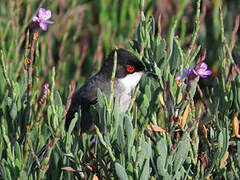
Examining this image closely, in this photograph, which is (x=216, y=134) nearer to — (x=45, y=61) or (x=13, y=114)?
(x=13, y=114)

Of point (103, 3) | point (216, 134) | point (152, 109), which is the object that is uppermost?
point (103, 3)

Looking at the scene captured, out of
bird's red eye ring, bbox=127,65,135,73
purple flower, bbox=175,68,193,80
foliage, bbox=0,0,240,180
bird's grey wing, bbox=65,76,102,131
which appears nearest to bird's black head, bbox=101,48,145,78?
bird's red eye ring, bbox=127,65,135,73

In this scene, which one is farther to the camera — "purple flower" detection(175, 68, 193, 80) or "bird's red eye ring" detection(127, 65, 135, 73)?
"bird's red eye ring" detection(127, 65, 135, 73)

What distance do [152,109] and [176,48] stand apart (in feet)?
0.99

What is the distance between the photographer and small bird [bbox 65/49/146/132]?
2.69 m

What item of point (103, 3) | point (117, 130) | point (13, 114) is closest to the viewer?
point (117, 130)

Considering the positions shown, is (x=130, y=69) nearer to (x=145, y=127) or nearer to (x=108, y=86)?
(x=108, y=86)

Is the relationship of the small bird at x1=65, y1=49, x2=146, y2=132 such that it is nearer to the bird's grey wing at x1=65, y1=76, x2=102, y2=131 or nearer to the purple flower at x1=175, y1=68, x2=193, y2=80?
the bird's grey wing at x1=65, y1=76, x2=102, y2=131

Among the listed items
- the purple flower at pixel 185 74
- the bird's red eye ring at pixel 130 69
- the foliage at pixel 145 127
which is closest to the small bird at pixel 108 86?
the bird's red eye ring at pixel 130 69

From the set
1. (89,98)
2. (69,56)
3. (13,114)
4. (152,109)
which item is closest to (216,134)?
(152,109)

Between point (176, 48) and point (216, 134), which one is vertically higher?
point (176, 48)

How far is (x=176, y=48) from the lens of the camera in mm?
1832

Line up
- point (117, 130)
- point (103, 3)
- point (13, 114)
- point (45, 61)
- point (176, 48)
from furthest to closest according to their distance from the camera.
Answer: point (103, 3)
point (45, 61)
point (13, 114)
point (176, 48)
point (117, 130)

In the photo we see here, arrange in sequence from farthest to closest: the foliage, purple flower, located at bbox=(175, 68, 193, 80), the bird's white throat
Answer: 1. the bird's white throat
2. purple flower, located at bbox=(175, 68, 193, 80)
3. the foliage
